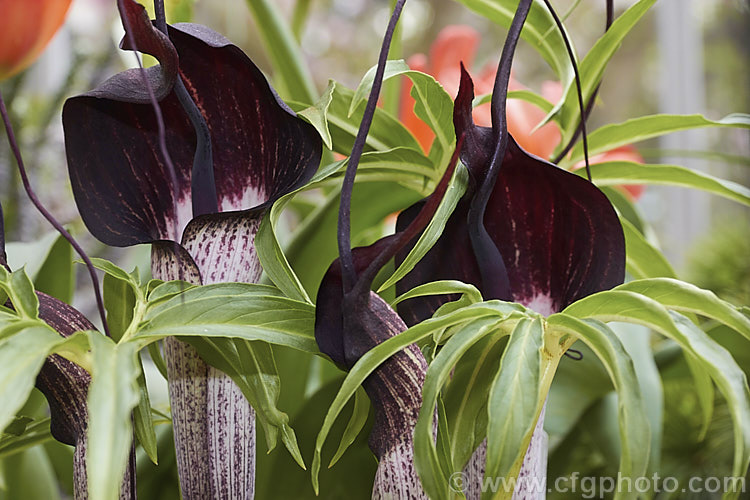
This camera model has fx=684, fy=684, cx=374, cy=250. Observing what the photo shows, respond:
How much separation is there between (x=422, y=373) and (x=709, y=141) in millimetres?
1417

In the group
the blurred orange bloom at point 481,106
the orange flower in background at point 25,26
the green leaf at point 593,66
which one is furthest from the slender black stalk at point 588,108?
the orange flower in background at point 25,26

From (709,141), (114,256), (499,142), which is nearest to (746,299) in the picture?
(499,142)

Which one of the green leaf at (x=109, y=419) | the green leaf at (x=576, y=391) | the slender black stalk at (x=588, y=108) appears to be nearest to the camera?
the green leaf at (x=109, y=419)

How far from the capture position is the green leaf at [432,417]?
0.15 m

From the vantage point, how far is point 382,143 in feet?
0.89

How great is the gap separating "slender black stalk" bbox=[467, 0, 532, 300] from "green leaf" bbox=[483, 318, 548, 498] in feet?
0.15

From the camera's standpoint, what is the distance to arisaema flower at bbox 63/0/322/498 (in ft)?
0.69

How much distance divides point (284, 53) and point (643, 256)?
0.22 meters

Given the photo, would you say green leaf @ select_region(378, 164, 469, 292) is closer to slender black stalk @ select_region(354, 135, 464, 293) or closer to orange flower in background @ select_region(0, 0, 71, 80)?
slender black stalk @ select_region(354, 135, 464, 293)

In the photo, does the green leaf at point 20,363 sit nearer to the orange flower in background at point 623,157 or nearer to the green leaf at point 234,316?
the green leaf at point 234,316

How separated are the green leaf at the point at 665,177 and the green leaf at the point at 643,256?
2cm

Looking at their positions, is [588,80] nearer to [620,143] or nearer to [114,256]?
[620,143]

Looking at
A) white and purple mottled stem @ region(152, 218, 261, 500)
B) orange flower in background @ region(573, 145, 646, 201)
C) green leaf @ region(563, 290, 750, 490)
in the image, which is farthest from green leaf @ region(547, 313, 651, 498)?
orange flower in background @ region(573, 145, 646, 201)

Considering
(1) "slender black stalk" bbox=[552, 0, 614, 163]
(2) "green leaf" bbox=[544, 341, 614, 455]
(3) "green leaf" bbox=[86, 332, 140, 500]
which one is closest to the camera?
(3) "green leaf" bbox=[86, 332, 140, 500]
